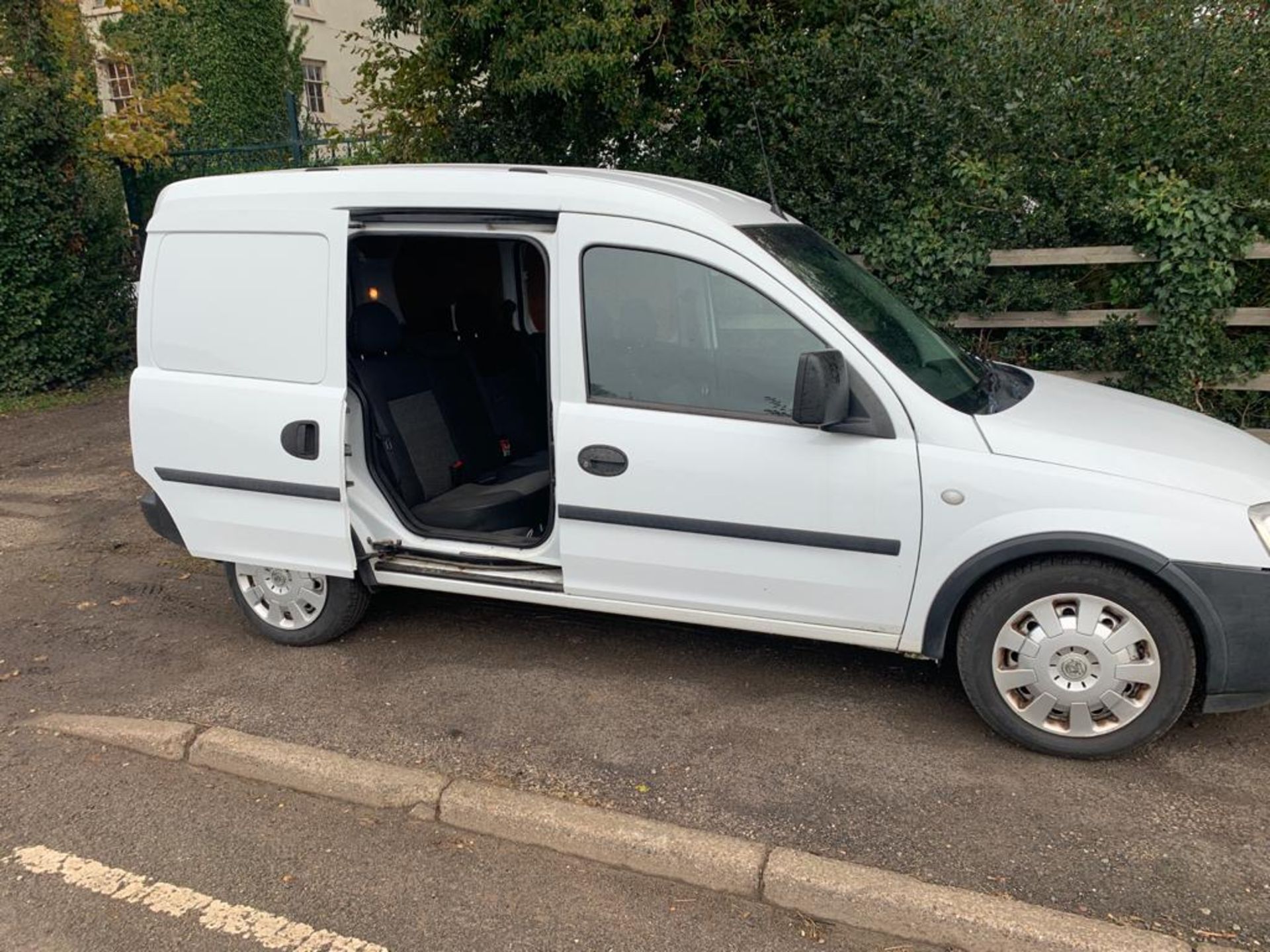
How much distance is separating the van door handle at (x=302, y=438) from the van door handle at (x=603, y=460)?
3.87 feet

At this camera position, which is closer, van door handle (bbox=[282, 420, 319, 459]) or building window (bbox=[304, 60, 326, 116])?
van door handle (bbox=[282, 420, 319, 459])

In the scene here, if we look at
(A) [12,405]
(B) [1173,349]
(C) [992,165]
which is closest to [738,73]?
(C) [992,165]

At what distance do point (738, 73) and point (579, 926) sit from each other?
237 inches

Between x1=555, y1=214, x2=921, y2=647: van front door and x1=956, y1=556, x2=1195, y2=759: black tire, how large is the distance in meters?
0.28

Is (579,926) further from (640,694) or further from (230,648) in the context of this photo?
(230,648)

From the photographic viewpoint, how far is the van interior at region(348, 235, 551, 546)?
14.9 feet

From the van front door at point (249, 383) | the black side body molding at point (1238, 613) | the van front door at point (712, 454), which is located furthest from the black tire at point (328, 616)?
the black side body molding at point (1238, 613)

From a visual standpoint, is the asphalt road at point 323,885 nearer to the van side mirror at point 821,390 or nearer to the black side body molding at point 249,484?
the black side body molding at point 249,484

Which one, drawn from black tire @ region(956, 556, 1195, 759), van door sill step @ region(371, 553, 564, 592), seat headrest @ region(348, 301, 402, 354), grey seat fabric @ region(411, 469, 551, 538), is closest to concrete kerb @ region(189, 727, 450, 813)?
van door sill step @ region(371, 553, 564, 592)

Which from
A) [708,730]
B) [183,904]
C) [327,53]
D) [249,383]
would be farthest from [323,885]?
[327,53]

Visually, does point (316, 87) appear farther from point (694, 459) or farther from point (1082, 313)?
point (694, 459)

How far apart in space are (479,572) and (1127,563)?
2523mm

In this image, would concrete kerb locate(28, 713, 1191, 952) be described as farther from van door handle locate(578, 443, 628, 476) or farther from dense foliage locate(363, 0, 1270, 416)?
dense foliage locate(363, 0, 1270, 416)

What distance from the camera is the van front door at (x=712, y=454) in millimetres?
3572
